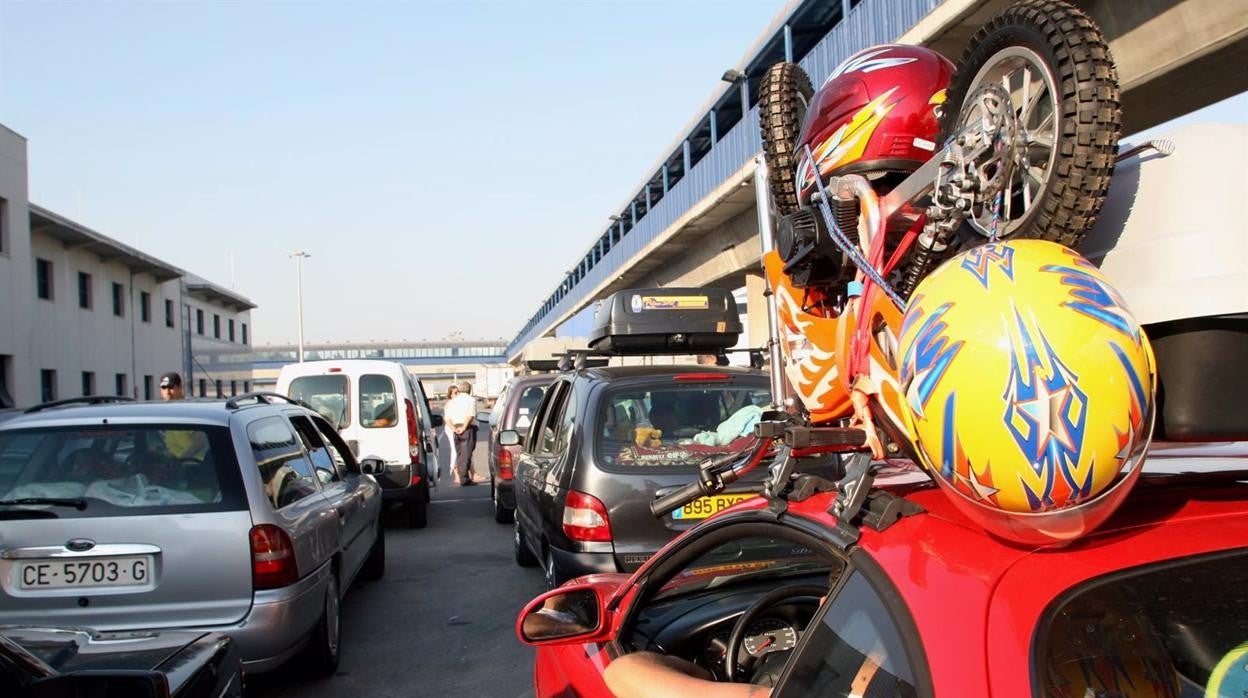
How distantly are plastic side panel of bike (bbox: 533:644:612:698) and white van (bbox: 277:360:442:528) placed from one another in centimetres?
812

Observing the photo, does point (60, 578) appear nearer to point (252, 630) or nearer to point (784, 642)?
point (252, 630)

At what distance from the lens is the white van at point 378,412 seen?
11.0m

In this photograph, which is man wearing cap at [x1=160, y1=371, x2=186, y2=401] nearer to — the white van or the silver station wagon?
the white van

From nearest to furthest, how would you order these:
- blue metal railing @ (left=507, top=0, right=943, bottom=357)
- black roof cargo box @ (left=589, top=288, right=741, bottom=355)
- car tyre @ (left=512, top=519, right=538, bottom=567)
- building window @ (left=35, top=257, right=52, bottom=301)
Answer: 1. car tyre @ (left=512, top=519, right=538, bottom=567)
2. black roof cargo box @ (left=589, top=288, right=741, bottom=355)
3. blue metal railing @ (left=507, top=0, right=943, bottom=357)
4. building window @ (left=35, top=257, right=52, bottom=301)

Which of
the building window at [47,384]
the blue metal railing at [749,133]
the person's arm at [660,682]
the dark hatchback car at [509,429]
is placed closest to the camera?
the person's arm at [660,682]

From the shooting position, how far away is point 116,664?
2.85m

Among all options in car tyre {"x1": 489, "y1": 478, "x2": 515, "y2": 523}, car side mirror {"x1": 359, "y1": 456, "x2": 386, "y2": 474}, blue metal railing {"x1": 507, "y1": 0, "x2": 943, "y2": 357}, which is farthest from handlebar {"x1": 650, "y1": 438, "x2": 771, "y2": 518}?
car tyre {"x1": 489, "y1": 478, "x2": 515, "y2": 523}

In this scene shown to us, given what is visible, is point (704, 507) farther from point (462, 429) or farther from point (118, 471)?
point (462, 429)

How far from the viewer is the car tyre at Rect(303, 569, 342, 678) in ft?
16.4

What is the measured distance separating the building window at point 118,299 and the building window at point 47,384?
660 centimetres

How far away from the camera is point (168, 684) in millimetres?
2691

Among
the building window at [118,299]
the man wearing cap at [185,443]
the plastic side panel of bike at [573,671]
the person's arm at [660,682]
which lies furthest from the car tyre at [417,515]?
the building window at [118,299]

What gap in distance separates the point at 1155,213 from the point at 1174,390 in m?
0.38

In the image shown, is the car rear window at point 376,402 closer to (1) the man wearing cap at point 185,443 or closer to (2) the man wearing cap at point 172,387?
(2) the man wearing cap at point 172,387
